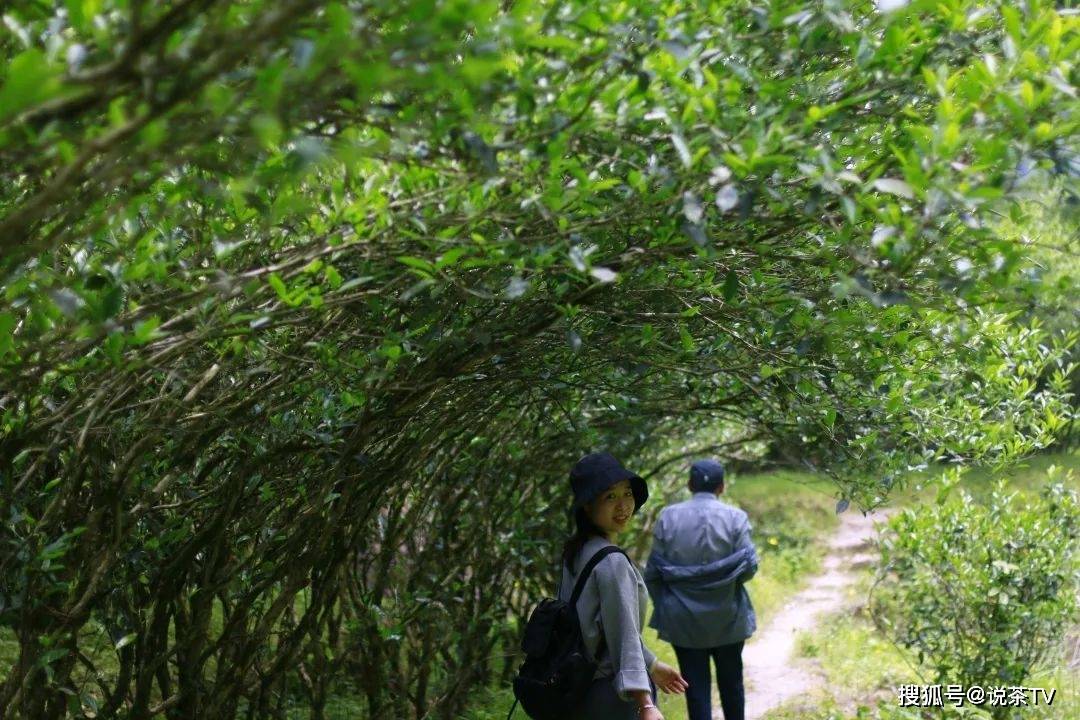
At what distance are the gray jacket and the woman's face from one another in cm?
238

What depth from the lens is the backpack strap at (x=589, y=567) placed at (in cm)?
389

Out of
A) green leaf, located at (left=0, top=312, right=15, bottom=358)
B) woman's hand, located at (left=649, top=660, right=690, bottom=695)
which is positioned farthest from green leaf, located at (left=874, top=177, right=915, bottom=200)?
woman's hand, located at (left=649, top=660, right=690, bottom=695)

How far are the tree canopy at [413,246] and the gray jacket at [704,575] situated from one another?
1.59 metres

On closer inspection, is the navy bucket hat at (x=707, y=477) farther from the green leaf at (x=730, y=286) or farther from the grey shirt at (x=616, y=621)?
the green leaf at (x=730, y=286)

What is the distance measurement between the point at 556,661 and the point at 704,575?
103 inches

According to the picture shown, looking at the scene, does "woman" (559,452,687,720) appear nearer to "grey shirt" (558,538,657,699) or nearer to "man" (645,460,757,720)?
"grey shirt" (558,538,657,699)

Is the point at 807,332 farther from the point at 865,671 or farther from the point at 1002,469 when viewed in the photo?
the point at 865,671

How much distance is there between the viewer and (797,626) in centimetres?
1116

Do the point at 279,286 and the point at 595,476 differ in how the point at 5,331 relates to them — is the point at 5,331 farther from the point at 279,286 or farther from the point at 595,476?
the point at 595,476

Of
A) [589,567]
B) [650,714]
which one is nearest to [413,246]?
[589,567]

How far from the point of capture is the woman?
3.74m

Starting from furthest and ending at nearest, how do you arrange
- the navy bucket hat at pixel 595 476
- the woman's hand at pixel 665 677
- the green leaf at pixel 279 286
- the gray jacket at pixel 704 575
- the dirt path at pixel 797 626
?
the dirt path at pixel 797 626 < the gray jacket at pixel 704 575 < the woman's hand at pixel 665 677 < the navy bucket hat at pixel 595 476 < the green leaf at pixel 279 286

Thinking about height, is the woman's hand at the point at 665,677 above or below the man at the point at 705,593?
above

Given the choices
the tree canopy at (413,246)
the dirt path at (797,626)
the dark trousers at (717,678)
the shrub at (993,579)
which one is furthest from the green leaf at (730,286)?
the shrub at (993,579)
